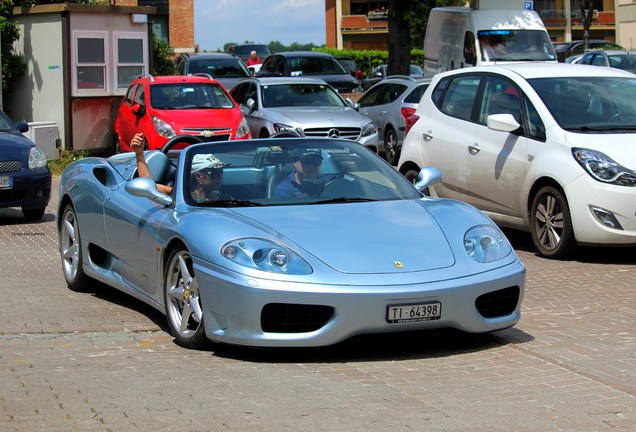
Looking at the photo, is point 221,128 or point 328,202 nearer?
point 328,202

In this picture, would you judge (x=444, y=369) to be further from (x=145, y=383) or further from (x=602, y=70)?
(x=602, y=70)

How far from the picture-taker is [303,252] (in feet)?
21.3

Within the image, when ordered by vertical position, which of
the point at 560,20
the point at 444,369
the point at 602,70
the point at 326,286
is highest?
the point at 560,20

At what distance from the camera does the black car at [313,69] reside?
98.7 feet

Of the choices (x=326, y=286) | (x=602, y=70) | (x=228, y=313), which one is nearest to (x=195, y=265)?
(x=228, y=313)

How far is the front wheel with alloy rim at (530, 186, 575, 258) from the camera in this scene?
33.8ft

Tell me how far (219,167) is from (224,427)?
2825 mm

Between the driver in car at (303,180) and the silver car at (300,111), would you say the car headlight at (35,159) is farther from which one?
the driver in car at (303,180)

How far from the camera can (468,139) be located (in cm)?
1178

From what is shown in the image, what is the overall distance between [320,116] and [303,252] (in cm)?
1328

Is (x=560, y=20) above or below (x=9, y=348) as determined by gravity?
above

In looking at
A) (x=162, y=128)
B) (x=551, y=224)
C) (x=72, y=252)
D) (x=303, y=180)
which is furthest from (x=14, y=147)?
(x=303, y=180)

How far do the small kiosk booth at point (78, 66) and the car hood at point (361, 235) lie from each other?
14.6 metres

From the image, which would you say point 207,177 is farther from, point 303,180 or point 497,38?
point 497,38
